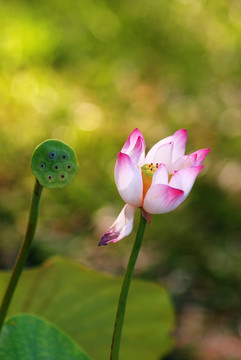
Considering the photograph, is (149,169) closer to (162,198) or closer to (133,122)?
(162,198)

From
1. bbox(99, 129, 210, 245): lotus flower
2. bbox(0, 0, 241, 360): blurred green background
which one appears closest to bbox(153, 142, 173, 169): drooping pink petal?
bbox(99, 129, 210, 245): lotus flower

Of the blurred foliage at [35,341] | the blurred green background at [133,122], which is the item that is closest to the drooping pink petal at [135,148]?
the blurred foliage at [35,341]

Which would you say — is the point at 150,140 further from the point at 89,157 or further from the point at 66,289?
the point at 66,289

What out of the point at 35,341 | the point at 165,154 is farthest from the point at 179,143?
the point at 35,341

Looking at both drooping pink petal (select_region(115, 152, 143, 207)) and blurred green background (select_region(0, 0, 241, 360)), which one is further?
blurred green background (select_region(0, 0, 241, 360))

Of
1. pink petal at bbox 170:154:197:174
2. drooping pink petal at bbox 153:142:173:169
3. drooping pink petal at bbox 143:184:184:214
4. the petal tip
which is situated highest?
drooping pink petal at bbox 153:142:173:169

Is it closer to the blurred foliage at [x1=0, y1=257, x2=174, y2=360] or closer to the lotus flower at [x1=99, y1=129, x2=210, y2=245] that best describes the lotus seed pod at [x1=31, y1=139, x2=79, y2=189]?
the lotus flower at [x1=99, y1=129, x2=210, y2=245]

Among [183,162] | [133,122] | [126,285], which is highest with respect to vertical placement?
[133,122]
